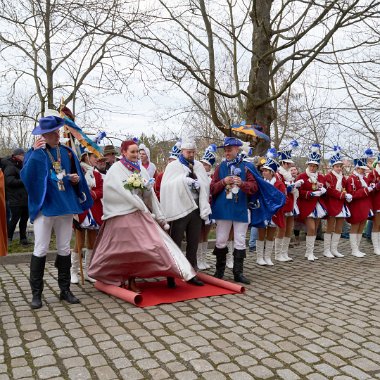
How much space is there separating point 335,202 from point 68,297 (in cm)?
557

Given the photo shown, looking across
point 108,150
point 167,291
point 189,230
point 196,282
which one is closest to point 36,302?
point 167,291

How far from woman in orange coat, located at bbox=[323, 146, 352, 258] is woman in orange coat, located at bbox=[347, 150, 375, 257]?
203 mm

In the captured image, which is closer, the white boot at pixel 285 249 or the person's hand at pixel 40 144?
the person's hand at pixel 40 144

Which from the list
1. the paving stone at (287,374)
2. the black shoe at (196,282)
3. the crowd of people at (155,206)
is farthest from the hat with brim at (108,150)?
the paving stone at (287,374)

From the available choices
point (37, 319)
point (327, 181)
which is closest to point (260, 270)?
point (327, 181)

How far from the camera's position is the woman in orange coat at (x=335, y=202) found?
897cm

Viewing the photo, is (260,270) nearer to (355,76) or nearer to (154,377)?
(154,377)

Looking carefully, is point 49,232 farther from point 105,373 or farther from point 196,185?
point 105,373

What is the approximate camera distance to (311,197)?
343 inches

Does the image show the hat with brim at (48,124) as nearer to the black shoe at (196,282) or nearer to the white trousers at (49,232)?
the white trousers at (49,232)

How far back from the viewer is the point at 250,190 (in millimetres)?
6770

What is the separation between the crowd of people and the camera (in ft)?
18.0

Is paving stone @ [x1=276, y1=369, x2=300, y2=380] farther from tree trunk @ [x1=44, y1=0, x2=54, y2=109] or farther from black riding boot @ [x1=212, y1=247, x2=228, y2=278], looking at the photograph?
tree trunk @ [x1=44, y1=0, x2=54, y2=109]

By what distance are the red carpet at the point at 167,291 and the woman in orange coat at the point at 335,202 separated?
356 cm
